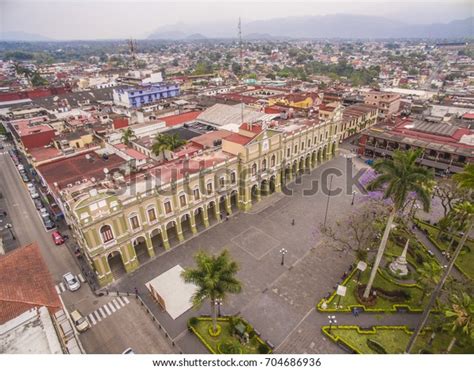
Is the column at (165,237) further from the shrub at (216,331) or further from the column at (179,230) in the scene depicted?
the shrub at (216,331)

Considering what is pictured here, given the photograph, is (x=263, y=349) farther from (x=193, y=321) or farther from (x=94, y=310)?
(x=94, y=310)

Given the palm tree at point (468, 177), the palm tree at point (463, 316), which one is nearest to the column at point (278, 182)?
the palm tree at point (468, 177)

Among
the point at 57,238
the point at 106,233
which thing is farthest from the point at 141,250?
the point at 57,238

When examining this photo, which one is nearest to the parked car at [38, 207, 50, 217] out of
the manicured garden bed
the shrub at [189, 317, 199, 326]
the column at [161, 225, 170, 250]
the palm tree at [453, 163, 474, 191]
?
the column at [161, 225, 170, 250]

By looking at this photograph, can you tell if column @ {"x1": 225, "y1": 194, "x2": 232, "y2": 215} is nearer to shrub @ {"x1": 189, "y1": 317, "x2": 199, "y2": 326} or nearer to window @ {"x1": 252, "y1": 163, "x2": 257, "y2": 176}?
window @ {"x1": 252, "y1": 163, "x2": 257, "y2": 176}

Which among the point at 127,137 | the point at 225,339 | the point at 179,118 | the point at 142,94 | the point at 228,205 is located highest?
the point at 127,137

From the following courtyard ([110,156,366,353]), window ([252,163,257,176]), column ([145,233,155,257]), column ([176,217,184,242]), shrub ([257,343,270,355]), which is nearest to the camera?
shrub ([257,343,270,355])

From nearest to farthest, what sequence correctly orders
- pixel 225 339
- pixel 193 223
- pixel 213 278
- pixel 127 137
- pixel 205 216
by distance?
pixel 213 278 < pixel 225 339 < pixel 193 223 < pixel 205 216 < pixel 127 137
